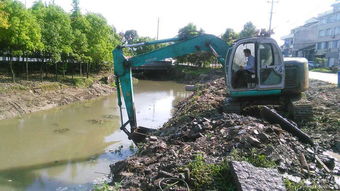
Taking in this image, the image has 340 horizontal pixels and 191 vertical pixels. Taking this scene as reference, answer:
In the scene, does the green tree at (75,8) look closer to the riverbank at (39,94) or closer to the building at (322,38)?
the riverbank at (39,94)

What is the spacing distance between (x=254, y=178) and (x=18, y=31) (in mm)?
17272

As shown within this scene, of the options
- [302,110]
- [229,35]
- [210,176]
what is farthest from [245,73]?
[229,35]

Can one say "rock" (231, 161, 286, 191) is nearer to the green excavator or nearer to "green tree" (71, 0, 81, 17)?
the green excavator

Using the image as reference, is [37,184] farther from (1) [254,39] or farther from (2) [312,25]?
(2) [312,25]

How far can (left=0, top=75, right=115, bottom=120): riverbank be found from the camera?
15.4m

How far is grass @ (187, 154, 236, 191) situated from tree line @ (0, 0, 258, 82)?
20.7 ft

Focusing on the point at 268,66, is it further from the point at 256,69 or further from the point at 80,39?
the point at 80,39

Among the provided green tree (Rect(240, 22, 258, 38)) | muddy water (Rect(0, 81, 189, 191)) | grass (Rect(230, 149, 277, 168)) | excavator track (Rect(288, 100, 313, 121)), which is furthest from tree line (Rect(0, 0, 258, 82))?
green tree (Rect(240, 22, 258, 38))

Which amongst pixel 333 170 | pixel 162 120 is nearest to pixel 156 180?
pixel 333 170

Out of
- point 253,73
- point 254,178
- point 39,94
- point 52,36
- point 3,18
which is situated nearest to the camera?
point 254,178

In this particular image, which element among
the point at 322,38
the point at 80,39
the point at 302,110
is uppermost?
the point at 322,38

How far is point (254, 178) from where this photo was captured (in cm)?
412

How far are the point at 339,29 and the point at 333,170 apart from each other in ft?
169

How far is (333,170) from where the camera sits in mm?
5434
